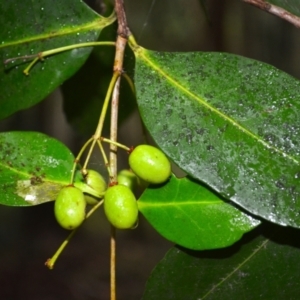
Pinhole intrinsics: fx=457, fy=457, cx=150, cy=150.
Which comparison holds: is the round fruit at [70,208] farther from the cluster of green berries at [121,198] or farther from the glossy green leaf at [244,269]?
the glossy green leaf at [244,269]

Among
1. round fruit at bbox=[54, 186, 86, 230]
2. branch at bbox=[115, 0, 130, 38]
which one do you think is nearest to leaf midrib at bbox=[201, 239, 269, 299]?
round fruit at bbox=[54, 186, 86, 230]

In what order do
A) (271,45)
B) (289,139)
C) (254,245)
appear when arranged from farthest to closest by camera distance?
(271,45)
(254,245)
(289,139)

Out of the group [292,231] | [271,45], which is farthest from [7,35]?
[271,45]

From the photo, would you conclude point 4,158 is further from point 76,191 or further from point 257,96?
point 257,96

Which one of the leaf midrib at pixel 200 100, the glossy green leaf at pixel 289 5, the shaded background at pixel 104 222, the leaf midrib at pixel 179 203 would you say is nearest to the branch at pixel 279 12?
the glossy green leaf at pixel 289 5

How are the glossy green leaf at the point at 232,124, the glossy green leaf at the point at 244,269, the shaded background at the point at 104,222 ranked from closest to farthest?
the glossy green leaf at the point at 232,124 < the glossy green leaf at the point at 244,269 < the shaded background at the point at 104,222
